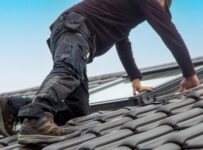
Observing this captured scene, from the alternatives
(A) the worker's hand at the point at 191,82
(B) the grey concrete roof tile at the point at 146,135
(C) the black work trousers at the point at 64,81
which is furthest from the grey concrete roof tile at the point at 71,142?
(A) the worker's hand at the point at 191,82

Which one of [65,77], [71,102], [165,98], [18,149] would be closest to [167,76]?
[165,98]

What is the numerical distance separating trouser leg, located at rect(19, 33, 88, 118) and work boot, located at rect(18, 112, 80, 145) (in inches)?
1.7

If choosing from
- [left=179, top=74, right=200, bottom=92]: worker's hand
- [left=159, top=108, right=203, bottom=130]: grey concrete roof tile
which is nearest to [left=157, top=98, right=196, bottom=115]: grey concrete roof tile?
[left=159, top=108, right=203, bottom=130]: grey concrete roof tile

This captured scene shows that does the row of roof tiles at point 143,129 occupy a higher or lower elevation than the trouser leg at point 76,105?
lower

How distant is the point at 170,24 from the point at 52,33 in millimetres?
866

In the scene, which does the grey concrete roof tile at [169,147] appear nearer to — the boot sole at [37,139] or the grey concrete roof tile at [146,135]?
the grey concrete roof tile at [146,135]

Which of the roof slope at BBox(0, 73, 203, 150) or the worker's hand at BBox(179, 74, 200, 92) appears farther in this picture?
the worker's hand at BBox(179, 74, 200, 92)

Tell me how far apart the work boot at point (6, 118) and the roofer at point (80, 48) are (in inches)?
13.3

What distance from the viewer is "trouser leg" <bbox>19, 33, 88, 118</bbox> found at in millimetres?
3092

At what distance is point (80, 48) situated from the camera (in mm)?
3457

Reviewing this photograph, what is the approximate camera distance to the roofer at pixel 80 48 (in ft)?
10.1

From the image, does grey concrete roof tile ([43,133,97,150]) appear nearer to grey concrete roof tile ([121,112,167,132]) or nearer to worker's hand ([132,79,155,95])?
grey concrete roof tile ([121,112,167,132])

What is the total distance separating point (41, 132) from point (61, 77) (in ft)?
1.28

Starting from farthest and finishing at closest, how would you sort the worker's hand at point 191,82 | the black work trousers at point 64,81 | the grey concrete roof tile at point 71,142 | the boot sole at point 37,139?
the worker's hand at point 191,82, the black work trousers at point 64,81, the boot sole at point 37,139, the grey concrete roof tile at point 71,142
